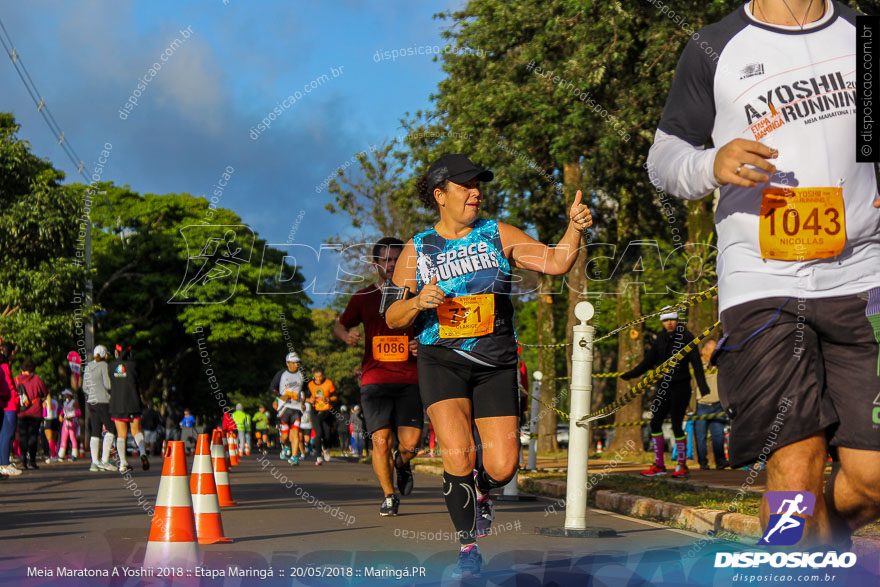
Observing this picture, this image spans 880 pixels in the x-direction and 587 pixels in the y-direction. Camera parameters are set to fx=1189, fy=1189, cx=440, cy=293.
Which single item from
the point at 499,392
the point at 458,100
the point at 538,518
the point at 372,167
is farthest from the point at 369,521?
the point at 372,167

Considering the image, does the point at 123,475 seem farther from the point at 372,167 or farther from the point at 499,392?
the point at 372,167

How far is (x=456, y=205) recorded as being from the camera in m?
6.57

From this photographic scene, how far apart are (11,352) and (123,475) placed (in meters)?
2.40

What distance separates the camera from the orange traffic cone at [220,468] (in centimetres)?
980

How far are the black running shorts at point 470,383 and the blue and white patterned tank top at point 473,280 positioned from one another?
0.18 feet

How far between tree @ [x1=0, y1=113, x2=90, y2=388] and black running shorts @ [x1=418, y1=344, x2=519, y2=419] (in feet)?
97.8

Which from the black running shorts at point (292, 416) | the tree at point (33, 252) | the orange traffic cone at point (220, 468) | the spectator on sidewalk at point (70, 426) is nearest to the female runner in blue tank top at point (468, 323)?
the orange traffic cone at point (220, 468)

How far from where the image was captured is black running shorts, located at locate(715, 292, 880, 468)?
379 cm

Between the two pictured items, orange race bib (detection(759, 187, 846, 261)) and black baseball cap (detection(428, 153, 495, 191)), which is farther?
black baseball cap (detection(428, 153, 495, 191))

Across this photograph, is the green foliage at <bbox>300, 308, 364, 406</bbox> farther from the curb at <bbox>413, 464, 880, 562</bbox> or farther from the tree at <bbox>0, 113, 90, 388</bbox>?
the curb at <bbox>413, 464, 880, 562</bbox>

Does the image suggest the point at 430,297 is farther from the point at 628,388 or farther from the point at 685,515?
the point at 628,388

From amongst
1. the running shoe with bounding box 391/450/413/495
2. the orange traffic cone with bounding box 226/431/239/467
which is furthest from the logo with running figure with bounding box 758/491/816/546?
the orange traffic cone with bounding box 226/431/239/467

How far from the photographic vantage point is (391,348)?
10.1m

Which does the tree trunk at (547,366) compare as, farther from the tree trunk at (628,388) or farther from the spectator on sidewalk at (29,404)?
the spectator on sidewalk at (29,404)
